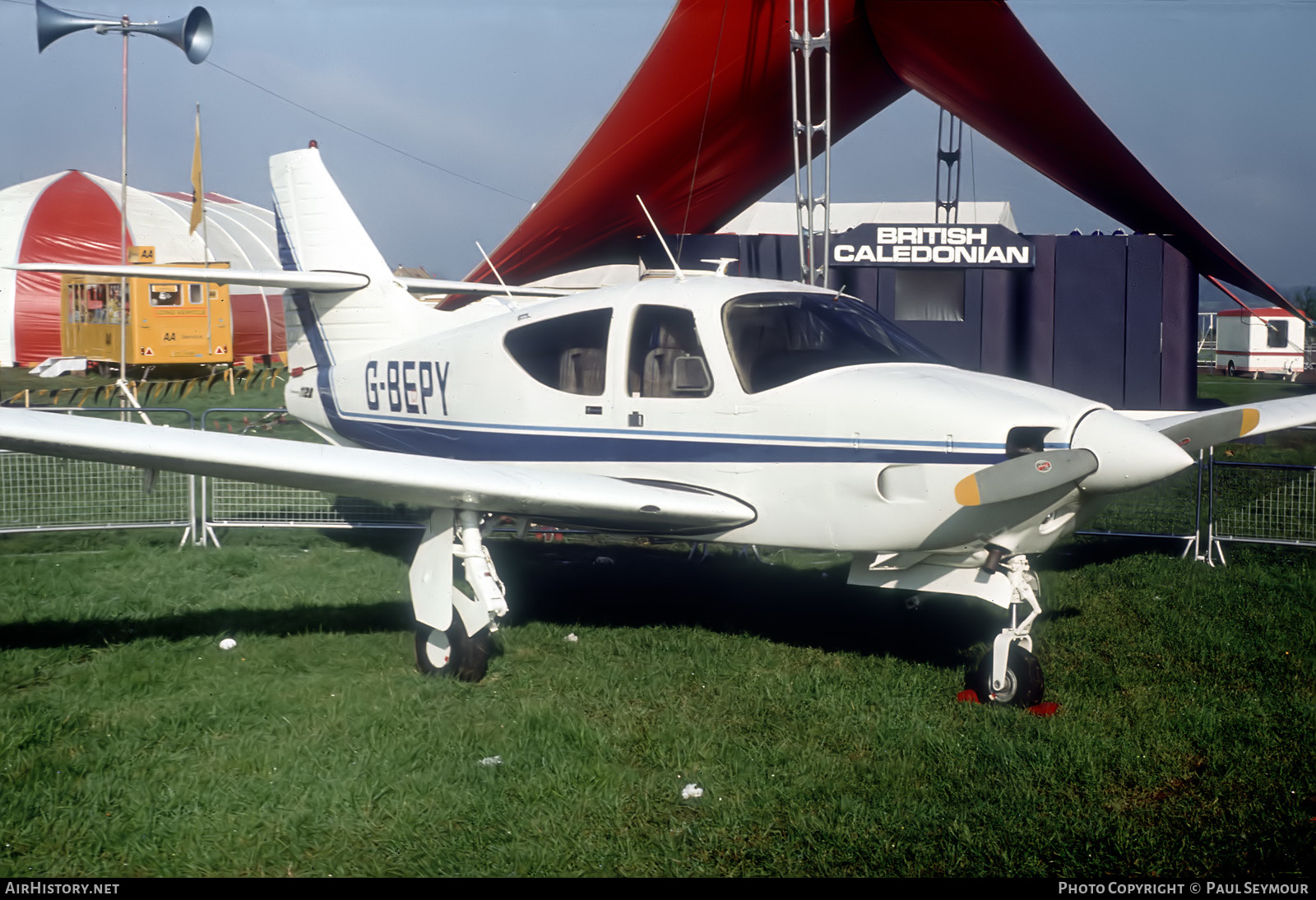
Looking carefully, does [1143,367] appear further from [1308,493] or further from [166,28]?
[166,28]

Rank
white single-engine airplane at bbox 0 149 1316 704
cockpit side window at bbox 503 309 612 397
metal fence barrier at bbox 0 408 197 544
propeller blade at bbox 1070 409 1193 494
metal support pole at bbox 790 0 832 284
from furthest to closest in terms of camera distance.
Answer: metal support pole at bbox 790 0 832 284 < metal fence barrier at bbox 0 408 197 544 < cockpit side window at bbox 503 309 612 397 < white single-engine airplane at bbox 0 149 1316 704 < propeller blade at bbox 1070 409 1193 494

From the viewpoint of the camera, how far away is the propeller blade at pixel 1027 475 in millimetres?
4695

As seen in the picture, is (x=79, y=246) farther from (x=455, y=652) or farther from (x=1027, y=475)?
(x=1027, y=475)

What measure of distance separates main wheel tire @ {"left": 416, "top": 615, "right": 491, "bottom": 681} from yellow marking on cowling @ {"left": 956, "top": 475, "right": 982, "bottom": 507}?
2644 millimetres

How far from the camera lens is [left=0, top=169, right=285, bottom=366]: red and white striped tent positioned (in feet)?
93.9

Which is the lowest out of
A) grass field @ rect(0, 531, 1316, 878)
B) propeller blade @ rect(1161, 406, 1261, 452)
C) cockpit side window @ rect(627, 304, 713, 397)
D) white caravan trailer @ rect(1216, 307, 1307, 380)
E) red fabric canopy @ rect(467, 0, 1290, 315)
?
grass field @ rect(0, 531, 1316, 878)

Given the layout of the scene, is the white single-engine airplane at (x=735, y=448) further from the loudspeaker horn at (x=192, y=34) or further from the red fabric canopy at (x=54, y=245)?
the red fabric canopy at (x=54, y=245)

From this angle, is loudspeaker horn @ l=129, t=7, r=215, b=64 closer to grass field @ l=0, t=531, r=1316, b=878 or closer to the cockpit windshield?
grass field @ l=0, t=531, r=1316, b=878

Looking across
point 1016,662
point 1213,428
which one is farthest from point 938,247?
point 1016,662

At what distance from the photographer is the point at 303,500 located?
392 inches

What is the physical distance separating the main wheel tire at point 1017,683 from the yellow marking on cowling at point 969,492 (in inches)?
36.9

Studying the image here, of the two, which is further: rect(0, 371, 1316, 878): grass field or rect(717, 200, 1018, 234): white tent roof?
rect(717, 200, 1018, 234): white tent roof

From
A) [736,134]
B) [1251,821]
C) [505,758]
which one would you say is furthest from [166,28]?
[1251,821]

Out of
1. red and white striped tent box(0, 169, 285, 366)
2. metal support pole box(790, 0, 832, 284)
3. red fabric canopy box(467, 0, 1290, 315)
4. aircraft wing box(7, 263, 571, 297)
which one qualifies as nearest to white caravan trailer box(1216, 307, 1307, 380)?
red fabric canopy box(467, 0, 1290, 315)
